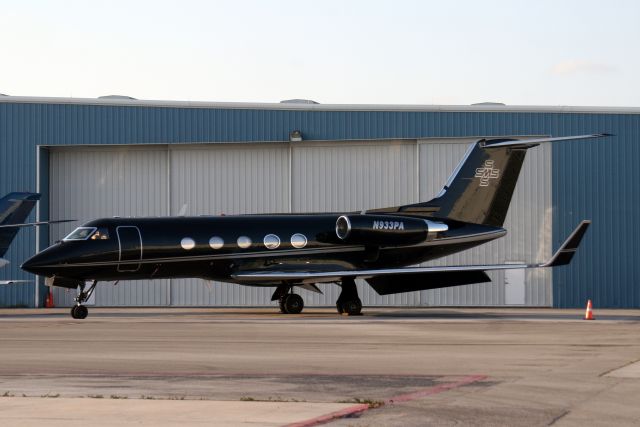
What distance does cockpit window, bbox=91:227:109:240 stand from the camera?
31.2 m

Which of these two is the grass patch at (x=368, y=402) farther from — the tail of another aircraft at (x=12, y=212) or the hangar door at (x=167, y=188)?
the hangar door at (x=167, y=188)

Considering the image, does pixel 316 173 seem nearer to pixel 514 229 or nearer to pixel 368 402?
pixel 514 229

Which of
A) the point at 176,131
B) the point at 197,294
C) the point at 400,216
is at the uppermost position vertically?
the point at 176,131

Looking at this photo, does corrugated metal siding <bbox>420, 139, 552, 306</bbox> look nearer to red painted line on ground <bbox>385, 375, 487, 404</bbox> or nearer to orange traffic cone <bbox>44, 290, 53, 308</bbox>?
orange traffic cone <bbox>44, 290, 53, 308</bbox>

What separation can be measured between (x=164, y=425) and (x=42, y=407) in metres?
1.90

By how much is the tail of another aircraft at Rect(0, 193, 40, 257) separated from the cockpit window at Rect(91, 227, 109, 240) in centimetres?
664

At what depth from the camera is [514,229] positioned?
41.5m

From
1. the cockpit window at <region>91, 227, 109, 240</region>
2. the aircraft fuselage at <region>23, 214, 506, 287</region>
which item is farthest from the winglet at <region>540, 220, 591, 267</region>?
the cockpit window at <region>91, 227, 109, 240</region>

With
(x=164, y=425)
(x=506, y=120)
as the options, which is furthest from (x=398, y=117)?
(x=164, y=425)

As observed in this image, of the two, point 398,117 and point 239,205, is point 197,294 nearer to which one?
point 239,205

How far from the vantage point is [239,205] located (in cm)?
4353

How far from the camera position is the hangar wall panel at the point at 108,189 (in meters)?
44.2

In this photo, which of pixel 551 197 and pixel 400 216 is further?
pixel 551 197

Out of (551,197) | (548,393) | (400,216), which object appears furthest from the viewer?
(551,197)
